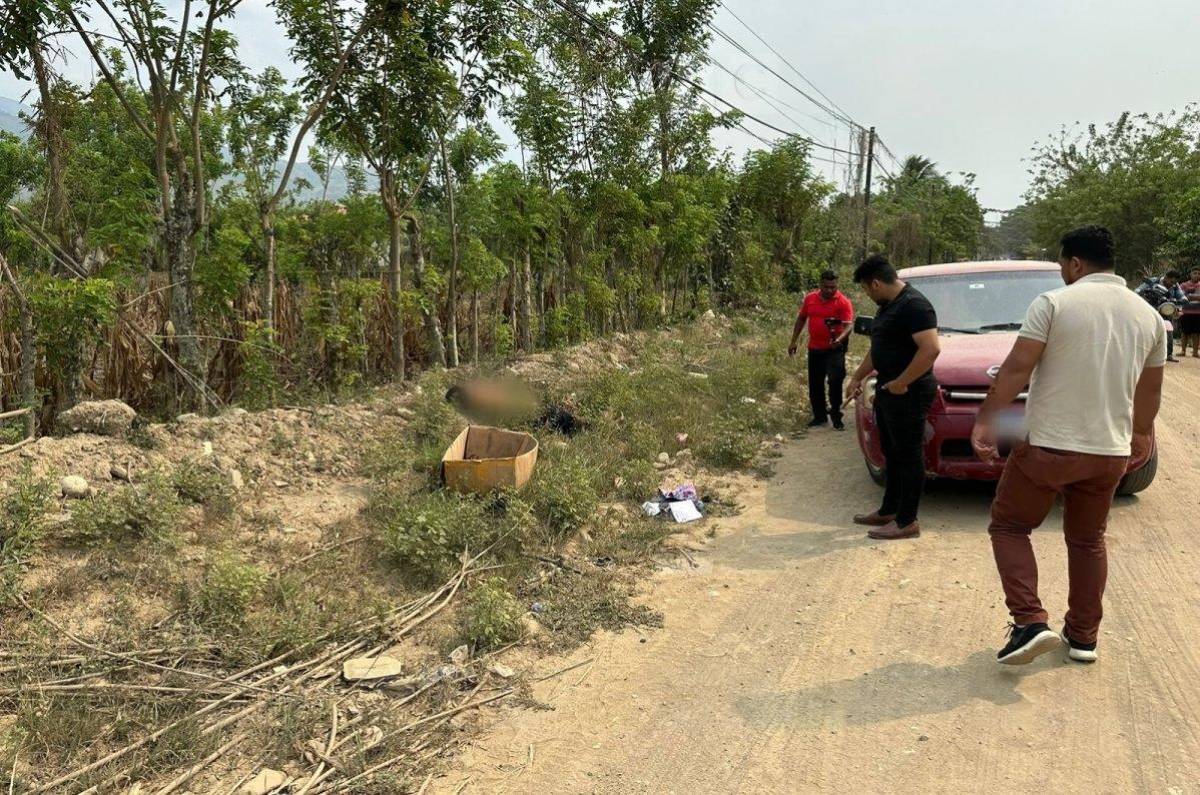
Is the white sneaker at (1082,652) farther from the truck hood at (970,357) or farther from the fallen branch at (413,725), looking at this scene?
the fallen branch at (413,725)

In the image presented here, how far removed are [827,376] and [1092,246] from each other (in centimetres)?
503

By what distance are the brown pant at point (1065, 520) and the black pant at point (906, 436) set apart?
145 cm

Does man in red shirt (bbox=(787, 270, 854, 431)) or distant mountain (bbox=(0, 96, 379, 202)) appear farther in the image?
distant mountain (bbox=(0, 96, 379, 202))

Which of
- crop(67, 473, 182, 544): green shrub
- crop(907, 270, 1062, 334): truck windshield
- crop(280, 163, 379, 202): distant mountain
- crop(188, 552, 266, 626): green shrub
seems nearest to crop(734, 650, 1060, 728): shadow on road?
crop(188, 552, 266, 626): green shrub

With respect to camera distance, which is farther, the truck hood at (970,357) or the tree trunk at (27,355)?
the tree trunk at (27,355)

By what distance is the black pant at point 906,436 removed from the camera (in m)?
4.86

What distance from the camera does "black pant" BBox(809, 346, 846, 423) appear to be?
7.93m

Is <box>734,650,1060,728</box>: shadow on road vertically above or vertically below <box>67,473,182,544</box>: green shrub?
below

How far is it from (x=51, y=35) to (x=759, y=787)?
701 cm

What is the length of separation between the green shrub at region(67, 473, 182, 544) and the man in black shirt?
4.28 m

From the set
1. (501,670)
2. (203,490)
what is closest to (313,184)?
(203,490)

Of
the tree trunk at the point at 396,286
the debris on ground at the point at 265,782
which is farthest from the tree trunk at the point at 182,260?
the debris on ground at the point at 265,782

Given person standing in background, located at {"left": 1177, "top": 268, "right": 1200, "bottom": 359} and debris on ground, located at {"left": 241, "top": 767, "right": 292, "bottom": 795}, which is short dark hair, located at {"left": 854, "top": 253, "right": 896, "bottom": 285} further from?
person standing in background, located at {"left": 1177, "top": 268, "right": 1200, "bottom": 359}

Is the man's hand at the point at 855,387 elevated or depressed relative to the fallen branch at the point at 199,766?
elevated
